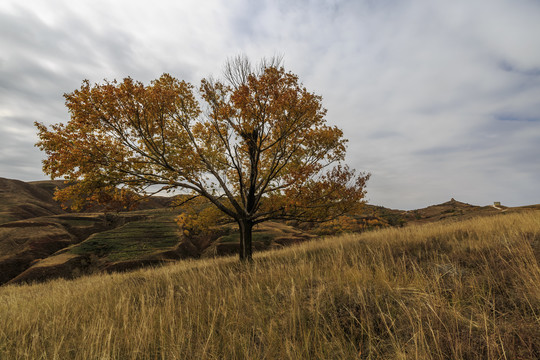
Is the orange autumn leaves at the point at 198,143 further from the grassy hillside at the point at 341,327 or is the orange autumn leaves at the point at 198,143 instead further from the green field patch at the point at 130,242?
the green field patch at the point at 130,242

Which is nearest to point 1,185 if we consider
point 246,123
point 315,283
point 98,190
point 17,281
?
point 17,281

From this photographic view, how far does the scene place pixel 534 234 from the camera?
6.94 meters

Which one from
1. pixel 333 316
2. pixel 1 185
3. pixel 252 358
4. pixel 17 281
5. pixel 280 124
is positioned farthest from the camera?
pixel 1 185

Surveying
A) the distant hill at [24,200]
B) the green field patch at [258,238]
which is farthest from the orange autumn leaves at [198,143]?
the distant hill at [24,200]

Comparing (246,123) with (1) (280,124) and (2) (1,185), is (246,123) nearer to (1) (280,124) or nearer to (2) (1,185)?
(1) (280,124)

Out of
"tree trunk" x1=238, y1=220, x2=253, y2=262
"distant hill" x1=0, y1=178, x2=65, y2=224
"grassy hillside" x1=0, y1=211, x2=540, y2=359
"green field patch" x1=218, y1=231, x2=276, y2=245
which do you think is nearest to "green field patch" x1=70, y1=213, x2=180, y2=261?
"green field patch" x1=218, y1=231, x2=276, y2=245

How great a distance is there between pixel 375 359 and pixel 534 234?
25.3 ft

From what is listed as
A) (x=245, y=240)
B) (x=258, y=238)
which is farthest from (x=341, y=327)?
(x=258, y=238)

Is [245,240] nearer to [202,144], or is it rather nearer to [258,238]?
[202,144]

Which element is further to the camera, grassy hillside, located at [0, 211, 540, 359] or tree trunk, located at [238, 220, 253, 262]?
tree trunk, located at [238, 220, 253, 262]

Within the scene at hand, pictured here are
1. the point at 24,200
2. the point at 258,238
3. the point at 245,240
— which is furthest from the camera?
the point at 24,200

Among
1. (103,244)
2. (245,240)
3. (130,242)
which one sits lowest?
(103,244)

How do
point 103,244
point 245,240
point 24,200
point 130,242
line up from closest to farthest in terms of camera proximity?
point 245,240, point 103,244, point 130,242, point 24,200

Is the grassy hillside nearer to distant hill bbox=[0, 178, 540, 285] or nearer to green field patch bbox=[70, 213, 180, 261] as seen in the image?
distant hill bbox=[0, 178, 540, 285]
